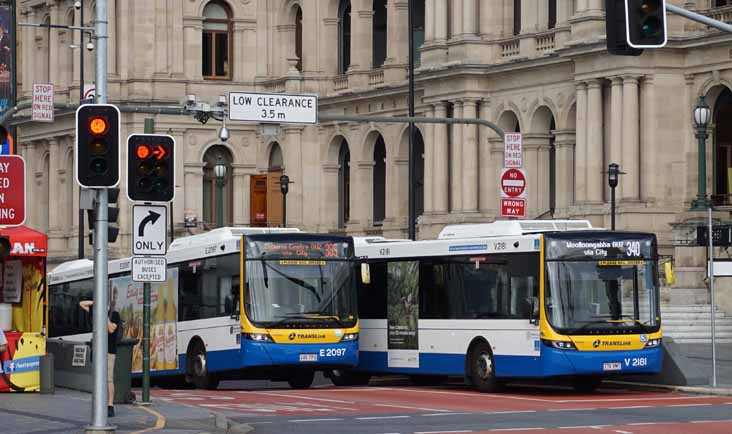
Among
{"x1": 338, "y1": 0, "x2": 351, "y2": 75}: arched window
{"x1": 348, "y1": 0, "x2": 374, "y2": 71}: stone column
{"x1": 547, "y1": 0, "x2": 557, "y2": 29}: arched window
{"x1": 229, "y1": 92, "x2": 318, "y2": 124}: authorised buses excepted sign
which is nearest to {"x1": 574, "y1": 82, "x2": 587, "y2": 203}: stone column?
{"x1": 547, "y1": 0, "x2": 557, "y2": 29}: arched window

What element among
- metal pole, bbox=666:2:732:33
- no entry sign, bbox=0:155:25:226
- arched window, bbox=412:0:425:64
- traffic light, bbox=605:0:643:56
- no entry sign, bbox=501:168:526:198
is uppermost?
arched window, bbox=412:0:425:64

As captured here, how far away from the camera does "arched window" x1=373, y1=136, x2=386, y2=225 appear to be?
74.8m

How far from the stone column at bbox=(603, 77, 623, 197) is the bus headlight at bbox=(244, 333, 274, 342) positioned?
2299cm

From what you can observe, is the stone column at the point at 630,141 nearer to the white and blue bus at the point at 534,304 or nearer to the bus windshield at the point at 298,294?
the white and blue bus at the point at 534,304

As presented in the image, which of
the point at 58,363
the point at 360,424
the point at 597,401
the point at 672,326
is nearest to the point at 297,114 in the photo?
the point at 58,363

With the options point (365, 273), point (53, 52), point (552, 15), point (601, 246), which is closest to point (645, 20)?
point (601, 246)

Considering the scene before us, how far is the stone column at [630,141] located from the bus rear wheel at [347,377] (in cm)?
1781

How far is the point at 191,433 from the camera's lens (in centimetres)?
2480

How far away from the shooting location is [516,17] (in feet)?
214

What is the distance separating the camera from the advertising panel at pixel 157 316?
39.8m

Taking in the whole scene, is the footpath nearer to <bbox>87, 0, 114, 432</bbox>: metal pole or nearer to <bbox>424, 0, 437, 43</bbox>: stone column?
<bbox>87, 0, 114, 432</bbox>: metal pole

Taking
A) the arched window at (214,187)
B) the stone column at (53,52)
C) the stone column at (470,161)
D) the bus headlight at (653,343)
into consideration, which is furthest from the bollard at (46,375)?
the stone column at (53,52)

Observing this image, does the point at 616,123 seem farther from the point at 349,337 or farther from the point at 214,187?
the point at 214,187

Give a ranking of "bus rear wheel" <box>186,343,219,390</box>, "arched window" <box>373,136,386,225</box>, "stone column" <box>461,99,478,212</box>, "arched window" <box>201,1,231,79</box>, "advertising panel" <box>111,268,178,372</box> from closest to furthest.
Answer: "bus rear wheel" <box>186,343,219,390</box>
"advertising panel" <box>111,268,178,372</box>
"stone column" <box>461,99,478,212</box>
"arched window" <box>373,136,386,225</box>
"arched window" <box>201,1,231,79</box>
